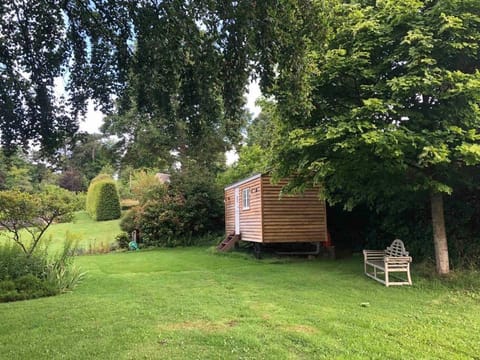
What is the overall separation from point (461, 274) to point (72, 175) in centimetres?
3452

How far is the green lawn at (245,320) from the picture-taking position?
12.5 feet

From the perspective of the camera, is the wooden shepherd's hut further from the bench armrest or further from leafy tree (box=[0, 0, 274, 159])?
leafy tree (box=[0, 0, 274, 159])

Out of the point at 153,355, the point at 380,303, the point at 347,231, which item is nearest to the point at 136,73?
the point at 153,355

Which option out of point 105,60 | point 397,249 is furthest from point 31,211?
point 397,249

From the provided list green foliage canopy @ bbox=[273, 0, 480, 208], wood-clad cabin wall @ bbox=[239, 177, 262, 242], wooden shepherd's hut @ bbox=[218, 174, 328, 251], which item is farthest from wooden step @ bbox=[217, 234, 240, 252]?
green foliage canopy @ bbox=[273, 0, 480, 208]

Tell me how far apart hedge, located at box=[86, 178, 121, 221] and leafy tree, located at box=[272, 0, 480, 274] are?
745 inches

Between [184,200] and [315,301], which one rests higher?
[184,200]

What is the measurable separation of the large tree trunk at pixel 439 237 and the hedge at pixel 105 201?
20.9 meters

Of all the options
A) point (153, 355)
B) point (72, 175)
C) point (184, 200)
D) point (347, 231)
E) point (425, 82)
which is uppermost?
point (72, 175)

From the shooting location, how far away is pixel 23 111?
453cm

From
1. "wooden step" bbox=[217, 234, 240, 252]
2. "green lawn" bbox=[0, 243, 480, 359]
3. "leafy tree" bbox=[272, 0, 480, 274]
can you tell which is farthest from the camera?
"wooden step" bbox=[217, 234, 240, 252]

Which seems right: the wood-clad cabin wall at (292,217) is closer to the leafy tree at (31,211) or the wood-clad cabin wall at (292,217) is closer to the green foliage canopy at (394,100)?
the green foliage canopy at (394,100)

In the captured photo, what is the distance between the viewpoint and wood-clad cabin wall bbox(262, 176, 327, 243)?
1141 centimetres

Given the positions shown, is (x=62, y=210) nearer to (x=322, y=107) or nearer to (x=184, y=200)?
(x=322, y=107)
